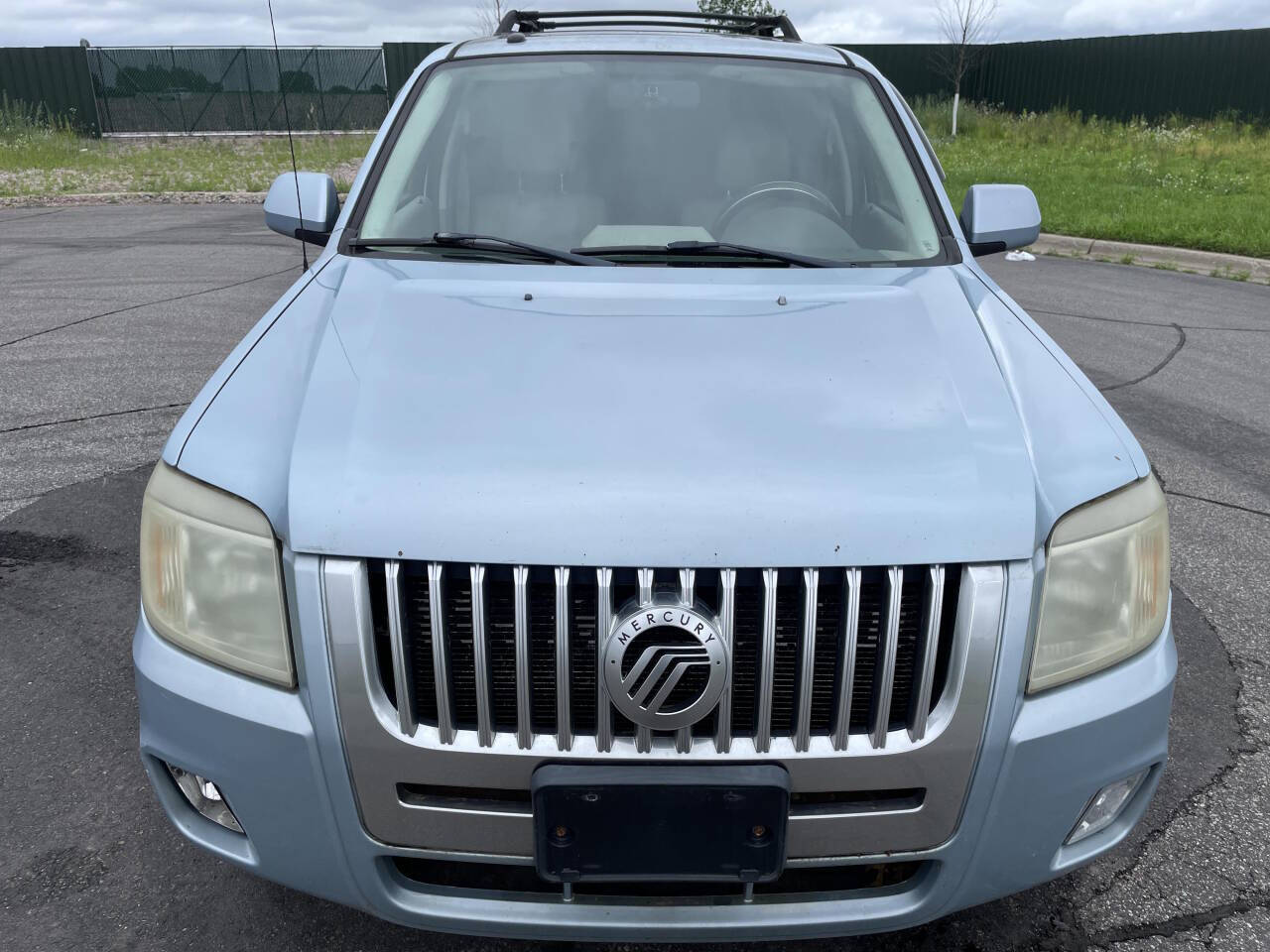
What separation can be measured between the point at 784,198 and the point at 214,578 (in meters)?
1.92

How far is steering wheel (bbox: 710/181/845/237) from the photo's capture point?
2838 mm

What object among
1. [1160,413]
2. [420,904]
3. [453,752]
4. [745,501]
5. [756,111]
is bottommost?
[1160,413]

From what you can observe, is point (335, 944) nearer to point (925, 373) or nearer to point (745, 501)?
point (745, 501)

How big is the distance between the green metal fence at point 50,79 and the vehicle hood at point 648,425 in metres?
30.2

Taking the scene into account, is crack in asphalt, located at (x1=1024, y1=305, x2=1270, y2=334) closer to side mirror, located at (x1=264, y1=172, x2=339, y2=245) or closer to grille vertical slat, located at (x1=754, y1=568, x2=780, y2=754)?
side mirror, located at (x1=264, y1=172, x2=339, y2=245)

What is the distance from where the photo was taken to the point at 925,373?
6.49ft

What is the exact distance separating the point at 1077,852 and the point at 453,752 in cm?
112

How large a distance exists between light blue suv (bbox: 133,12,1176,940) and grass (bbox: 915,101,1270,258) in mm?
9874

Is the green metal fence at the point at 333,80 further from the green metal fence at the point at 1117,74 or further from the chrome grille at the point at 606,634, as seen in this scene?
the chrome grille at the point at 606,634

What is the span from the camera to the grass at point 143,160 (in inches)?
670

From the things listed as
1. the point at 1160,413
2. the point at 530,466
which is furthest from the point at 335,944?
the point at 1160,413

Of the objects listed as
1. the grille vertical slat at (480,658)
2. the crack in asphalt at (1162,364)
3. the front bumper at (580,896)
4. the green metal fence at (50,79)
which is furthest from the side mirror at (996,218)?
the green metal fence at (50,79)

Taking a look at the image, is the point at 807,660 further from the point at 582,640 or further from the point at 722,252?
the point at 722,252

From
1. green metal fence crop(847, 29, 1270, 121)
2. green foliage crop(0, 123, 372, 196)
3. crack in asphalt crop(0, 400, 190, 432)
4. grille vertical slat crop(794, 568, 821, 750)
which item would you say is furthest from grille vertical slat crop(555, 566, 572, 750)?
green metal fence crop(847, 29, 1270, 121)
